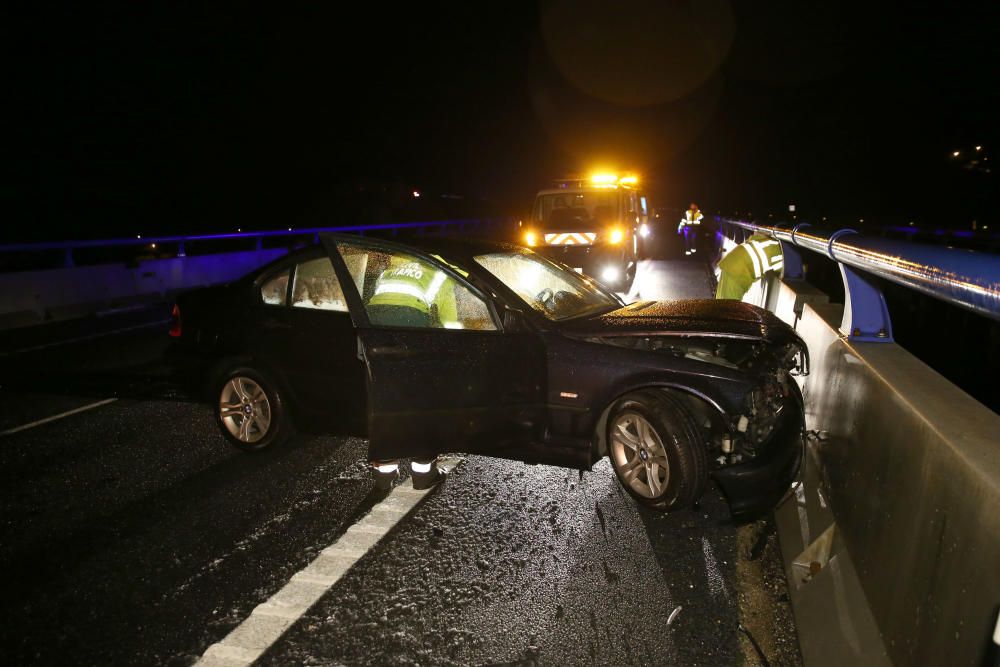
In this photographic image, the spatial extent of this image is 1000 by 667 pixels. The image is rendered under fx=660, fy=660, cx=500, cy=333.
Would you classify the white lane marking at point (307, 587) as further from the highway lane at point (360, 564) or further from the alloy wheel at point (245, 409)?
the alloy wheel at point (245, 409)

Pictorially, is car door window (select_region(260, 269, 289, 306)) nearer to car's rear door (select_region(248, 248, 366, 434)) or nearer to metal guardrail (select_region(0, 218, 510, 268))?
car's rear door (select_region(248, 248, 366, 434))

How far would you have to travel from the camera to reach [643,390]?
392cm

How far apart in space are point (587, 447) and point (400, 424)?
114cm

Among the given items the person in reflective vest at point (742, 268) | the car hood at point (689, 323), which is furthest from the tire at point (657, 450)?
the person in reflective vest at point (742, 268)

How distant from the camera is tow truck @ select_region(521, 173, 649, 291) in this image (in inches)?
469

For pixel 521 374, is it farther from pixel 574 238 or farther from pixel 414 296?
pixel 574 238

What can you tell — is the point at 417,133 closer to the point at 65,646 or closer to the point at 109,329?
the point at 109,329

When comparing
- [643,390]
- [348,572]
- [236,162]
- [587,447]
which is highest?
[236,162]

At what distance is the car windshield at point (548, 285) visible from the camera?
4.71 m

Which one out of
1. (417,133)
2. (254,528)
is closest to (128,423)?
(254,528)

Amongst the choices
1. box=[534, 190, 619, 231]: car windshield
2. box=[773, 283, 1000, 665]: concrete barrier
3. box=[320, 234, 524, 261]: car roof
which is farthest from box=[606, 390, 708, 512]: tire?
box=[534, 190, 619, 231]: car windshield

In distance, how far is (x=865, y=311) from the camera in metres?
3.42

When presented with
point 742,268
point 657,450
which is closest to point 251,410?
point 657,450

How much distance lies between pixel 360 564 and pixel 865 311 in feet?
9.57
